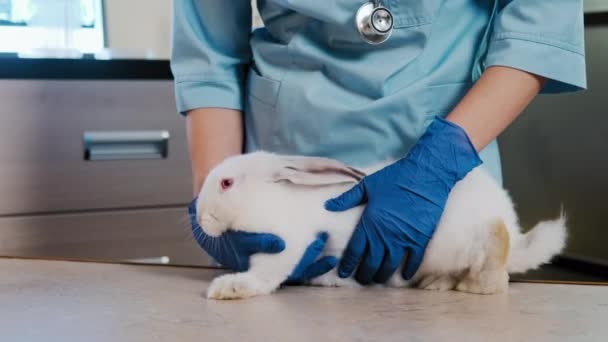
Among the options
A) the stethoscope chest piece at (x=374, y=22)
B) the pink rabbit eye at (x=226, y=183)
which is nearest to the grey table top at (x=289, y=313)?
the pink rabbit eye at (x=226, y=183)

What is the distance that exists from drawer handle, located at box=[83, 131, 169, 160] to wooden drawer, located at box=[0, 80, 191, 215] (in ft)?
0.04

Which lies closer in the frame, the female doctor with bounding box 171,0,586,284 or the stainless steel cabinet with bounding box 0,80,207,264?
the female doctor with bounding box 171,0,586,284

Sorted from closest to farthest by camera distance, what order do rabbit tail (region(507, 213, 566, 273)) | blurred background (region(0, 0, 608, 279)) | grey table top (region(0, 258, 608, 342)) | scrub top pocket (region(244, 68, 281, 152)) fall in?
grey table top (region(0, 258, 608, 342)) < rabbit tail (region(507, 213, 566, 273)) < scrub top pocket (region(244, 68, 281, 152)) < blurred background (region(0, 0, 608, 279))

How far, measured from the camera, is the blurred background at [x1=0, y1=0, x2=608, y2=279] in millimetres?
1815

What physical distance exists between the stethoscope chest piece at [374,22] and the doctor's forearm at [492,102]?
14 centimetres

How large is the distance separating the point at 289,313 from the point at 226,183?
22cm

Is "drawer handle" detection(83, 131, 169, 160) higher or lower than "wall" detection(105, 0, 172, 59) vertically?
lower

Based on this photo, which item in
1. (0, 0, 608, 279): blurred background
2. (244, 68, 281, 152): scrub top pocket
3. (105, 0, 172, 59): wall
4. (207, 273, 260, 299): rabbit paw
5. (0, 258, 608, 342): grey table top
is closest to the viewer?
(0, 258, 608, 342): grey table top

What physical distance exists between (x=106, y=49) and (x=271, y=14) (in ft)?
4.12

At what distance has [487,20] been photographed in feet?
3.54

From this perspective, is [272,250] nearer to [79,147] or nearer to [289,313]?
[289,313]

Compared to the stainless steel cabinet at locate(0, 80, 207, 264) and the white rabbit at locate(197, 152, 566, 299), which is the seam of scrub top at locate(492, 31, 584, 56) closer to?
the white rabbit at locate(197, 152, 566, 299)

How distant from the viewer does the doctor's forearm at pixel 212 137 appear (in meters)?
1.18

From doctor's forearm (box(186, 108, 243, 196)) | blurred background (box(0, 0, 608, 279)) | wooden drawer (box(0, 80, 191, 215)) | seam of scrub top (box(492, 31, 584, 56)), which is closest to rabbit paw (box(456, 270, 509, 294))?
seam of scrub top (box(492, 31, 584, 56))
